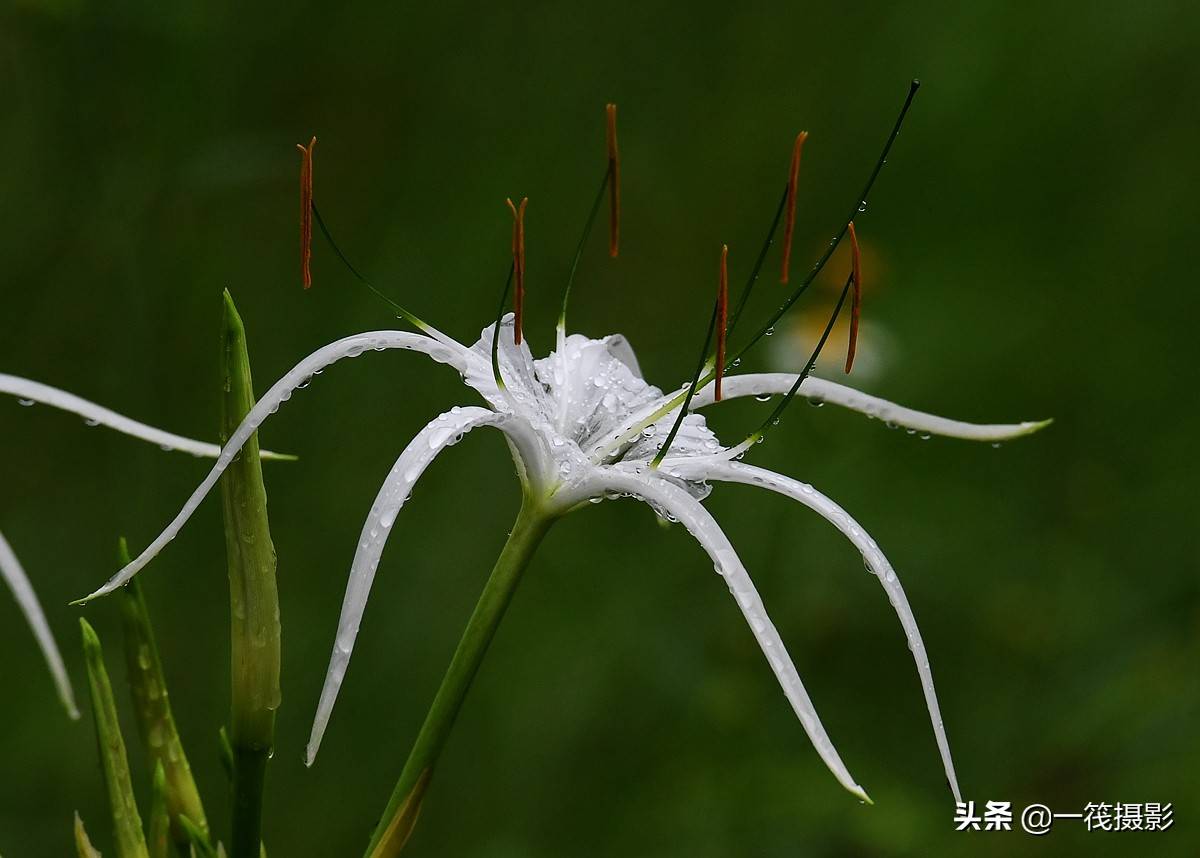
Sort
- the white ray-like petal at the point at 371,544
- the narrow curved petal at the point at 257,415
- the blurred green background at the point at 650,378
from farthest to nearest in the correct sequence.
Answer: the blurred green background at the point at 650,378
the narrow curved petal at the point at 257,415
the white ray-like petal at the point at 371,544

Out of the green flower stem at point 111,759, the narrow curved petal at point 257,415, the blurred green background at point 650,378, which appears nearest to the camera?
the narrow curved petal at point 257,415

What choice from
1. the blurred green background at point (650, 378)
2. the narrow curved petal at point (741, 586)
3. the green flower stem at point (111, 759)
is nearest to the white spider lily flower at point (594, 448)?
the narrow curved petal at point (741, 586)

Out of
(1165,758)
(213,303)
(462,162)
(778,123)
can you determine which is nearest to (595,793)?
(1165,758)

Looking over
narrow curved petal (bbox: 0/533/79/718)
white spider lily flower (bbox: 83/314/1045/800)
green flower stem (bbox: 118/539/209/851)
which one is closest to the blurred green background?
white spider lily flower (bbox: 83/314/1045/800)

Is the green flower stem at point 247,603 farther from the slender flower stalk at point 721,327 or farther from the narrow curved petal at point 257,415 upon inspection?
the slender flower stalk at point 721,327

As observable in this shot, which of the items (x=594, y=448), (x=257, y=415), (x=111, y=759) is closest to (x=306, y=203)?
(x=257, y=415)

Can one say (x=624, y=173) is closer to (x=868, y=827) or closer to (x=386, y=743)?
(x=386, y=743)

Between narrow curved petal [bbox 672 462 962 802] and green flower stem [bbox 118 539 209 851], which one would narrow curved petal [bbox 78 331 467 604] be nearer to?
green flower stem [bbox 118 539 209 851]

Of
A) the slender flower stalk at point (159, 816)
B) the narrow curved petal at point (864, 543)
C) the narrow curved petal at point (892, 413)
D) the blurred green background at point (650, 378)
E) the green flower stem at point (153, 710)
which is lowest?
the slender flower stalk at point (159, 816)
